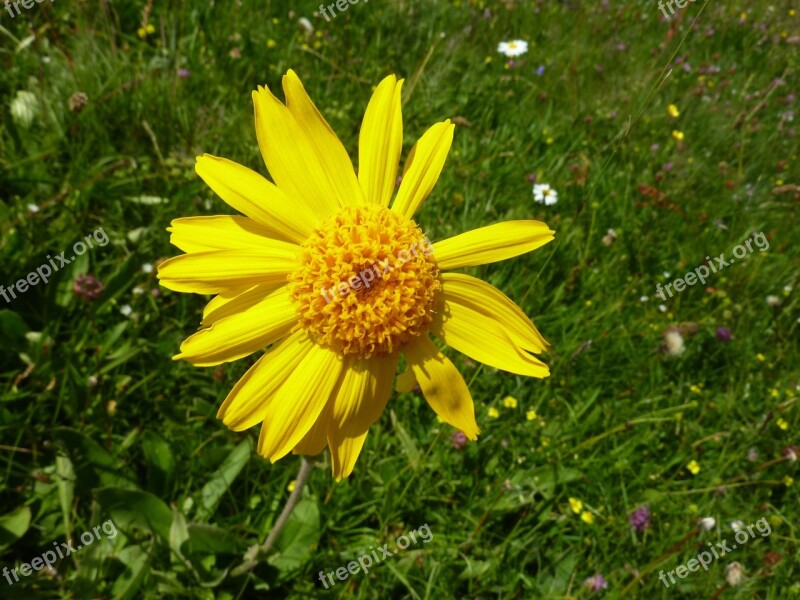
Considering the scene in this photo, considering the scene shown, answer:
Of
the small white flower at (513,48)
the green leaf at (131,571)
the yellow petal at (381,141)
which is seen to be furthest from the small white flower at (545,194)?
the green leaf at (131,571)

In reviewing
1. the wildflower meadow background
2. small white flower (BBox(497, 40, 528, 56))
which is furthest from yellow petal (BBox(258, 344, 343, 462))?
small white flower (BBox(497, 40, 528, 56))

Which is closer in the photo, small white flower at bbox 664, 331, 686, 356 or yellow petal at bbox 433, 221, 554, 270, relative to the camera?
yellow petal at bbox 433, 221, 554, 270

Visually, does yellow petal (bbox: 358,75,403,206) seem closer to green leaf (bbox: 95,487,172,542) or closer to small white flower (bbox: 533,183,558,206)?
green leaf (bbox: 95,487,172,542)

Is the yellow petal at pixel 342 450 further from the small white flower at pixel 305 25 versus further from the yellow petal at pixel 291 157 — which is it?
the small white flower at pixel 305 25

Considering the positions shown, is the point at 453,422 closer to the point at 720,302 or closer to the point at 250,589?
the point at 250,589

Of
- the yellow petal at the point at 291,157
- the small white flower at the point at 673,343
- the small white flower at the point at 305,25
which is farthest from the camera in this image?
the small white flower at the point at 305,25

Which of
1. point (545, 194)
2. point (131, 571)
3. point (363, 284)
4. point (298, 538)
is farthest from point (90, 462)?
point (545, 194)

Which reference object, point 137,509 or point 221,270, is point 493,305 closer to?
point 221,270

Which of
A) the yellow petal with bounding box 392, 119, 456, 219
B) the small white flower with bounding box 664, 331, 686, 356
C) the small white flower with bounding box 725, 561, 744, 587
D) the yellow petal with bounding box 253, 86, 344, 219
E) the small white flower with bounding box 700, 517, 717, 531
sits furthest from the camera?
the small white flower with bounding box 664, 331, 686, 356
